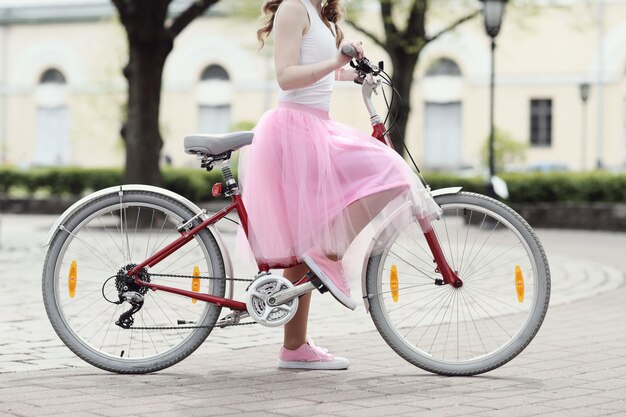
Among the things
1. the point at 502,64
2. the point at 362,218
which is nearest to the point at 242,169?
the point at 362,218

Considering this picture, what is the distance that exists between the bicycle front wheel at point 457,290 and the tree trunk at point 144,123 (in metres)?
12.4

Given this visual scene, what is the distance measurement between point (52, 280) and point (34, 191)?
23074mm

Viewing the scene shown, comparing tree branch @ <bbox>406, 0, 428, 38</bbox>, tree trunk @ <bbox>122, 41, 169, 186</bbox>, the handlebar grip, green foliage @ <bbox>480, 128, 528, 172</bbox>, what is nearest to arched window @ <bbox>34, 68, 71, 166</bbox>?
green foliage @ <bbox>480, 128, 528, 172</bbox>

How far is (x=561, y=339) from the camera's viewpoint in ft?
21.0

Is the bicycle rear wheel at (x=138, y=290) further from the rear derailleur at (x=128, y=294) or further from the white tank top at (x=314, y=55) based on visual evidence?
the white tank top at (x=314, y=55)

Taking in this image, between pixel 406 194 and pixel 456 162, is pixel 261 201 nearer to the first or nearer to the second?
pixel 406 194

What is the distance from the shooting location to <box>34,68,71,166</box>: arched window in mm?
47781

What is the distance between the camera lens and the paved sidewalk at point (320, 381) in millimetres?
4348

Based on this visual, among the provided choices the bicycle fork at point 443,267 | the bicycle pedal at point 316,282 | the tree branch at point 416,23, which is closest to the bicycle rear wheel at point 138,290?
the bicycle pedal at point 316,282

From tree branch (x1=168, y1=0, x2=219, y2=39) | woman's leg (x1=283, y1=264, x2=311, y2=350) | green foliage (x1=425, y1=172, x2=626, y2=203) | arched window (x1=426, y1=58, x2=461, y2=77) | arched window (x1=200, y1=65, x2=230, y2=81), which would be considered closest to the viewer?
woman's leg (x1=283, y1=264, x2=311, y2=350)

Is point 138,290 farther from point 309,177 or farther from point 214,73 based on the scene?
point 214,73

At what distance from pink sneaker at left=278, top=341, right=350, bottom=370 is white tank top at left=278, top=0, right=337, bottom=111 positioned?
1055 millimetres

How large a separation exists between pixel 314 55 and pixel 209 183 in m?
21.0

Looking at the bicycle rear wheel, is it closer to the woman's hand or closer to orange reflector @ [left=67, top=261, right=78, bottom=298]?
orange reflector @ [left=67, top=261, right=78, bottom=298]
